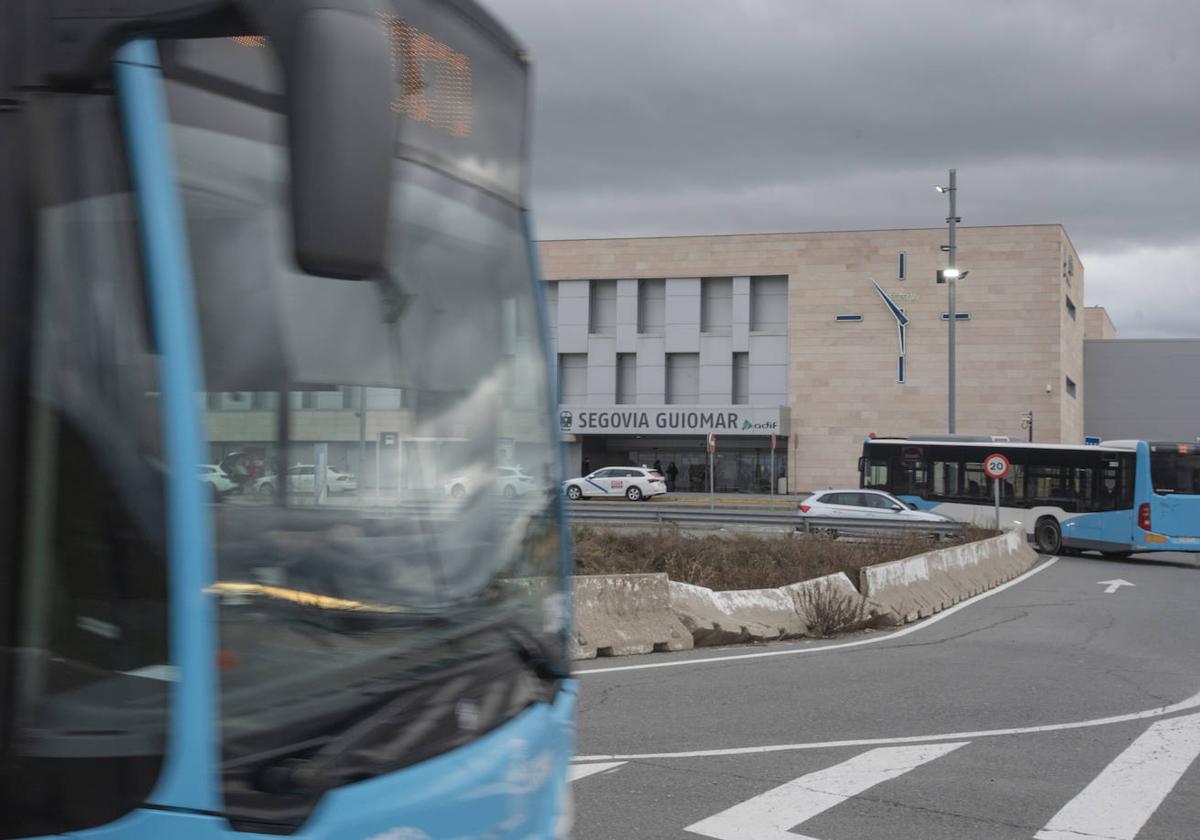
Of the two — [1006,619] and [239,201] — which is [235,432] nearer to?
[239,201]

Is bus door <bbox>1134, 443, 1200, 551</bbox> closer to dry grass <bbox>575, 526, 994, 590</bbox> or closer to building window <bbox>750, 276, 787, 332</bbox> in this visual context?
dry grass <bbox>575, 526, 994, 590</bbox>

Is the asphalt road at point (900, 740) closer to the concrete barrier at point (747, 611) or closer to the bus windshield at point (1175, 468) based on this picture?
the concrete barrier at point (747, 611)

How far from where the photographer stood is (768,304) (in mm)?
68500

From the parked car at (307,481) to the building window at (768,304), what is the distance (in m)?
66.2

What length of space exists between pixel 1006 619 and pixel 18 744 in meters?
14.9

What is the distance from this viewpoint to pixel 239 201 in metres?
2.62

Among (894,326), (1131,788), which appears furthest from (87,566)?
(894,326)

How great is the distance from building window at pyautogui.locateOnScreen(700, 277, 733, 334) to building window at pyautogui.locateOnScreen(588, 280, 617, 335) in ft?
16.5

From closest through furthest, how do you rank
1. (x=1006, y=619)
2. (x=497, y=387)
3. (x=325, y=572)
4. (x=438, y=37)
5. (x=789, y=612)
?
1. (x=325, y=572)
2. (x=438, y=37)
3. (x=497, y=387)
4. (x=789, y=612)
5. (x=1006, y=619)

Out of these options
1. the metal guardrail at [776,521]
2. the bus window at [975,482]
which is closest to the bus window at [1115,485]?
the bus window at [975,482]

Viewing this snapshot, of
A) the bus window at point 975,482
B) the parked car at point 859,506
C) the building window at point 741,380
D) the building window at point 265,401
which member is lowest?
the parked car at point 859,506

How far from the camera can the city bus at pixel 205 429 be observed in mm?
2375

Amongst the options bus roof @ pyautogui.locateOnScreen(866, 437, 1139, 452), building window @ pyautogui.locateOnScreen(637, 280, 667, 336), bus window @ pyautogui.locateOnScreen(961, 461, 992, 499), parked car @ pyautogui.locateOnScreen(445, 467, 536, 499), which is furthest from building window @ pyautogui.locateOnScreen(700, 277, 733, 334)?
parked car @ pyautogui.locateOnScreen(445, 467, 536, 499)

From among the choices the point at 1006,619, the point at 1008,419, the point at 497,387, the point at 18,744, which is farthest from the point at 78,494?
the point at 1008,419
